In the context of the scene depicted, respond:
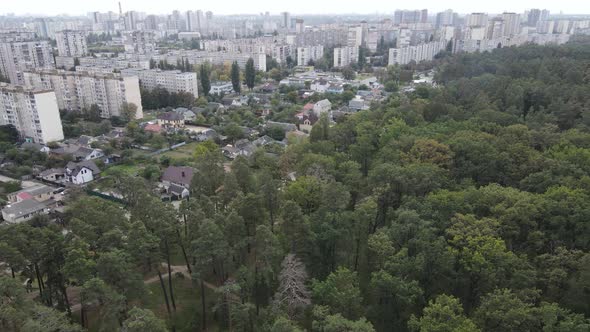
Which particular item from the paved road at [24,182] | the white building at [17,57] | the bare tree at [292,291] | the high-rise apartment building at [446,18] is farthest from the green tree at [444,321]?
the high-rise apartment building at [446,18]

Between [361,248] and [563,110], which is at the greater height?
[563,110]

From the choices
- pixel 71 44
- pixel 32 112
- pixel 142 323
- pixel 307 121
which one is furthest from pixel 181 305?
pixel 71 44

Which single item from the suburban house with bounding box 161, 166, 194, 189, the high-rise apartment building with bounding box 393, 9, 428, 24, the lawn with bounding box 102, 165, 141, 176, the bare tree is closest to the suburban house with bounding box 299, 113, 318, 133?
the suburban house with bounding box 161, 166, 194, 189

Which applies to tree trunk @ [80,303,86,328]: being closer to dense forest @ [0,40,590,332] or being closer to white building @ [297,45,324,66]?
dense forest @ [0,40,590,332]

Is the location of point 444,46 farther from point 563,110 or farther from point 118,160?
point 118,160

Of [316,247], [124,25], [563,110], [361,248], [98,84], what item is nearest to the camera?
[316,247]

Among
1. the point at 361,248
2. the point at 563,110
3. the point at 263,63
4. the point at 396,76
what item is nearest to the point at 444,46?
the point at 396,76
